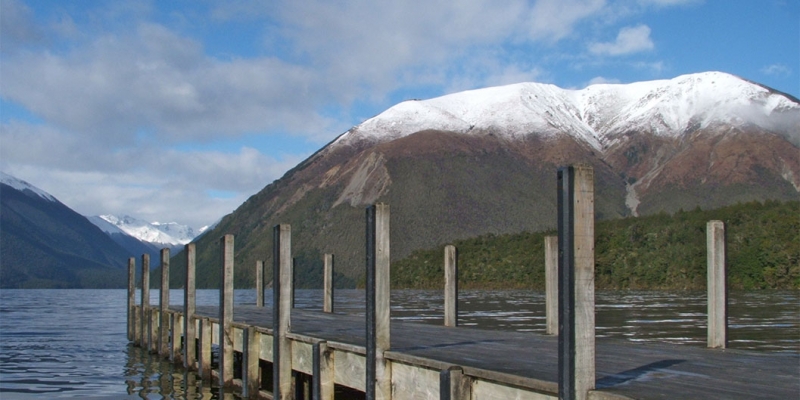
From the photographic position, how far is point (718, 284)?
52.0 ft

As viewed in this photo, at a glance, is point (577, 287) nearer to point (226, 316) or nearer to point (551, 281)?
point (551, 281)

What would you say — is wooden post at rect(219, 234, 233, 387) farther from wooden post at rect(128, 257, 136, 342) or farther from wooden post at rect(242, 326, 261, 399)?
wooden post at rect(128, 257, 136, 342)

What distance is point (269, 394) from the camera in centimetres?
1956

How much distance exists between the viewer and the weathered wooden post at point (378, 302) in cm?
1381

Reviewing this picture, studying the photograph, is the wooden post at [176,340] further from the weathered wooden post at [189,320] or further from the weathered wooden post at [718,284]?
the weathered wooden post at [718,284]

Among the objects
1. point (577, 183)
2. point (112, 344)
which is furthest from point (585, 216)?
point (112, 344)

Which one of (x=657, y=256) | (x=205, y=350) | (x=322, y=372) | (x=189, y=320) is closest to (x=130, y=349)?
(x=189, y=320)

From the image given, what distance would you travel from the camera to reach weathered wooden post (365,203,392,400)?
13812 mm

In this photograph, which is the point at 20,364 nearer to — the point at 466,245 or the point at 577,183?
the point at 577,183

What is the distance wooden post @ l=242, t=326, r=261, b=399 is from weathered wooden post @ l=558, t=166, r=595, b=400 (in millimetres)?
12190

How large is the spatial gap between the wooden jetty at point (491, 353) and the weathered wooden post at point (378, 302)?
0.02 m

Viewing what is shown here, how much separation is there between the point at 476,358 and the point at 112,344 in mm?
30314

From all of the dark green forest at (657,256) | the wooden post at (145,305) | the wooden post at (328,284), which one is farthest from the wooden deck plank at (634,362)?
the dark green forest at (657,256)

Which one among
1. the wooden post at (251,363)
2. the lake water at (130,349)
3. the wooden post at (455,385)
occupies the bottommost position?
the lake water at (130,349)
